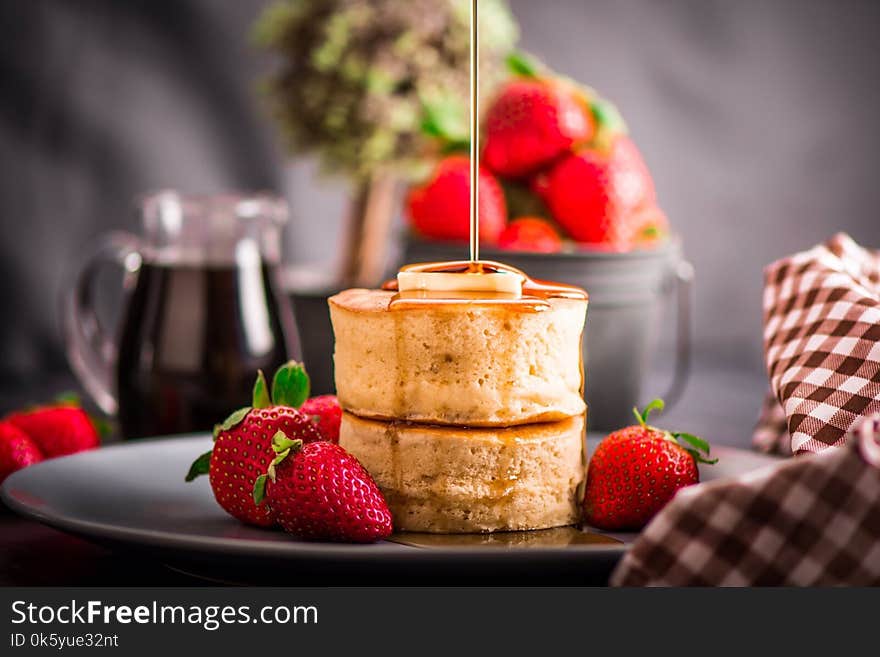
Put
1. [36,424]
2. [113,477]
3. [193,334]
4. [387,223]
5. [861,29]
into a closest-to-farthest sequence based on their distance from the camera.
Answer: [113,477] → [36,424] → [193,334] → [387,223] → [861,29]

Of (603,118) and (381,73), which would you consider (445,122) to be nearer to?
(381,73)

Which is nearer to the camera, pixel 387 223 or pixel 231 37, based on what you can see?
pixel 387 223

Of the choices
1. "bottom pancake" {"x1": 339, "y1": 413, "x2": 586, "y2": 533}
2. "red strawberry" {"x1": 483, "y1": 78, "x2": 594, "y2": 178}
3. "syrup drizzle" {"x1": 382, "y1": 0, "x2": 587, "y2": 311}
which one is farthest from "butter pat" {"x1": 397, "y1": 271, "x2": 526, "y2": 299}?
"red strawberry" {"x1": 483, "y1": 78, "x2": 594, "y2": 178}

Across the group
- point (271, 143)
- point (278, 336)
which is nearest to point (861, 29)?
point (271, 143)

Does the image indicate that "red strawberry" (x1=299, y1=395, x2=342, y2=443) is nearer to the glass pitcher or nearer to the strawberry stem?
the strawberry stem

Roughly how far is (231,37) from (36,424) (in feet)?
4.90

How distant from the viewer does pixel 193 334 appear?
5.29ft

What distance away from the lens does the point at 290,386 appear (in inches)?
45.6

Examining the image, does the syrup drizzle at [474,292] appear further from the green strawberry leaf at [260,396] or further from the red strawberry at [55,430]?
the red strawberry at [55,430]

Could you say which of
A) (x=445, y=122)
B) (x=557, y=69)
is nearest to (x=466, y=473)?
(x=445, y=122)

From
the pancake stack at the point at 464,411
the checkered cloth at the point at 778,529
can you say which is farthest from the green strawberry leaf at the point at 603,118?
the checkered cloth at the point at 778,529

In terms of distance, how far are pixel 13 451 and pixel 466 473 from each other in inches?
22.7

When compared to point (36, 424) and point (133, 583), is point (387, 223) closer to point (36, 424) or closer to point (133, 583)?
point (36, 424)

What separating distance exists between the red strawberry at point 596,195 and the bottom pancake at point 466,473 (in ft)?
2.58
